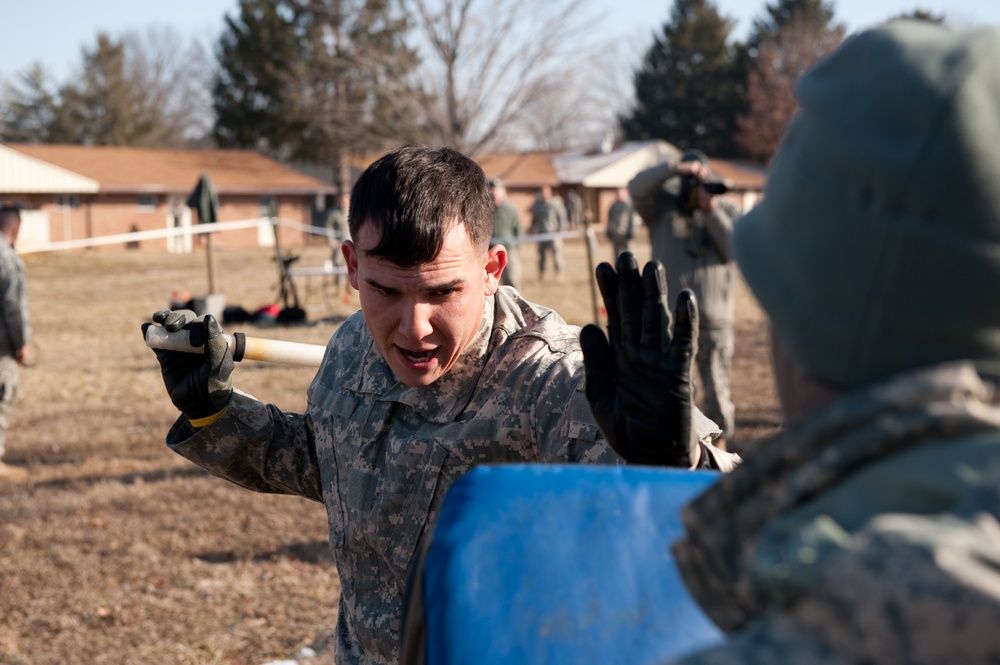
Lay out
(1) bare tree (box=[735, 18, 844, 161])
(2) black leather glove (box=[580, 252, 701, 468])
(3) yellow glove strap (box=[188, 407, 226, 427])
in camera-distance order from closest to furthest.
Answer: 1. (2) black leather glove (box=[580, 252, 701, 468])
2. (3) yellow glove strap (box=[188, 407, 226, 427])
3. (1) bare tree (box=[735, 18, 844, 161])

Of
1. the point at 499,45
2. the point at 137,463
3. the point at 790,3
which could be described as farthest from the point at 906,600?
the point at 790,3

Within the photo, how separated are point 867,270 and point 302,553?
206 inches

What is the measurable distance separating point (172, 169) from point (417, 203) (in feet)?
136

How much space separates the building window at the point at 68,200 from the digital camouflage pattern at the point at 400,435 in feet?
128

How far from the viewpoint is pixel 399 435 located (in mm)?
2172

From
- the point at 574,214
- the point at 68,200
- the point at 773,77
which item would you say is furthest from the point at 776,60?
the point at 68,200

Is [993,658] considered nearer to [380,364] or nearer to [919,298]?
[919,298]

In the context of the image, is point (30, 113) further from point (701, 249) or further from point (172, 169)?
point (701, 249)

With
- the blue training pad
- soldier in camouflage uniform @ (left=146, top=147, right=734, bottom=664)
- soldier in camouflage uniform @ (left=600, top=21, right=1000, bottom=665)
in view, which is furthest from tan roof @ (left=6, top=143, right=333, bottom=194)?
soldier in camouflage uniform @ (left=600, top=21, right=1000, bottom=665)

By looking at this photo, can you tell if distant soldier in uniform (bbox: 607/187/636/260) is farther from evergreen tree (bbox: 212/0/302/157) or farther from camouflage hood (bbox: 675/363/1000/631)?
evergreen tree (bbox: 212/0/302/157)

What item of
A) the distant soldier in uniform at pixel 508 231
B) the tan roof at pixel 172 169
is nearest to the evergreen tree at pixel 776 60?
the tan roof at pixel 172 169

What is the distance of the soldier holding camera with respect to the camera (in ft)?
22.5

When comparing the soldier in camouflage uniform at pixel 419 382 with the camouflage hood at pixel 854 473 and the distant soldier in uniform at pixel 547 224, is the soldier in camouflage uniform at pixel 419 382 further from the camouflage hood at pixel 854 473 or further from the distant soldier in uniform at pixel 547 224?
the distant soldier in uniform at pixel 547 224

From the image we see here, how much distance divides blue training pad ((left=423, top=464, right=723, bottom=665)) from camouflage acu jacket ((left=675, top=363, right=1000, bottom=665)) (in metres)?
0.30
